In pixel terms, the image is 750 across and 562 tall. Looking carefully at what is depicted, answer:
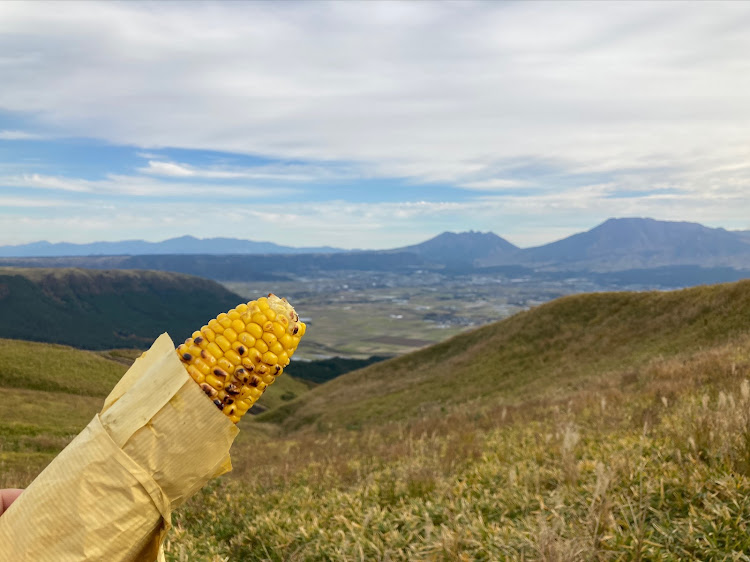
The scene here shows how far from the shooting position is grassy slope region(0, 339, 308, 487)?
2322 centimetres

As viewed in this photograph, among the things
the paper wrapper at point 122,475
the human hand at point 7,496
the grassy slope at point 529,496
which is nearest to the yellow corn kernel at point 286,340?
the paper wrapper at point 122,475

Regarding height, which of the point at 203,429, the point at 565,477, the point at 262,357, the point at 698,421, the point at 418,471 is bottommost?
the point at 418,471

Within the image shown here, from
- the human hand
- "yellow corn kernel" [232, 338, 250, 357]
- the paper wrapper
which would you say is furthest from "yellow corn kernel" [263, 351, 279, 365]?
the human hand

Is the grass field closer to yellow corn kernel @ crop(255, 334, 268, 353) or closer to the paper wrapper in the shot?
yellow corn kernel @ crop(255, 334, 268, 353)

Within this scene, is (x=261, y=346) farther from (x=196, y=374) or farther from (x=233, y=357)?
(x=196, y=374)

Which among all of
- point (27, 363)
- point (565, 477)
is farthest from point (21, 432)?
point (565, 477)

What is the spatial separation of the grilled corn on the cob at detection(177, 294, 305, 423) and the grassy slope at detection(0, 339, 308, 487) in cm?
1913

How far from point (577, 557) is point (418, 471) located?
334cm

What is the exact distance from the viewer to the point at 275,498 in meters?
6.85

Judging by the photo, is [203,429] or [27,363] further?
[27,363]

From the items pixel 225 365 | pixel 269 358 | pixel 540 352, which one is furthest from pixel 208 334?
pixel 540 352

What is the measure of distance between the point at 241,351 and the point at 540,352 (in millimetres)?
40321

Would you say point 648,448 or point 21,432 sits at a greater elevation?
point 648,448

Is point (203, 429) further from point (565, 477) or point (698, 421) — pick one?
point (698, 421)
